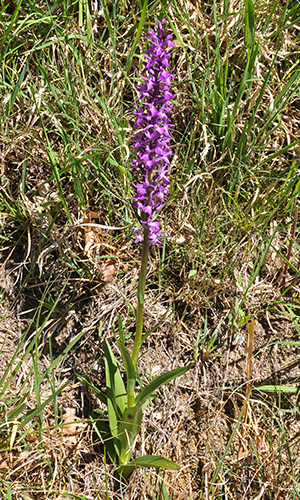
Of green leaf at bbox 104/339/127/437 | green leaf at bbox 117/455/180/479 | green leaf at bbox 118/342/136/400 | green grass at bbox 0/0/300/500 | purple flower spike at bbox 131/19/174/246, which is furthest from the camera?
green grass at bbox 0/0/300/500

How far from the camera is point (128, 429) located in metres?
2.43

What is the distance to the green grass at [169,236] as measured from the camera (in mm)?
2689

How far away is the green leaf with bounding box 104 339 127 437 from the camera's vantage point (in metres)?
2.47

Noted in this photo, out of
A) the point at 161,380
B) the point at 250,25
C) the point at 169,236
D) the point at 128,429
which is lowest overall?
the point at 128,429

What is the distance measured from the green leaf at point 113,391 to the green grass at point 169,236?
0.65ft

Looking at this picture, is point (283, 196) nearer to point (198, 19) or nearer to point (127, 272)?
point (127, 272)

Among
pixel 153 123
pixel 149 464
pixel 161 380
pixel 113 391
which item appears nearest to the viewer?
pixel 153 123

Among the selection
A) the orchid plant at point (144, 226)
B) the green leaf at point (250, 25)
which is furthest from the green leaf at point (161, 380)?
the green leaf at point (250, 25)

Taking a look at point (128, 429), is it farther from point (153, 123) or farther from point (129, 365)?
point (153, 123)

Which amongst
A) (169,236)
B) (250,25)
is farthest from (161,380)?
(250,25)

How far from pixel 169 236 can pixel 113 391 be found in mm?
954

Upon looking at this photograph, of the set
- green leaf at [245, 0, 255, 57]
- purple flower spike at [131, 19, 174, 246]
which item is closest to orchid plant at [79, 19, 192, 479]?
purple flower spike at [131, 19, 174, 246]

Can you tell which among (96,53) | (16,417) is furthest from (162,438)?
(96,53)

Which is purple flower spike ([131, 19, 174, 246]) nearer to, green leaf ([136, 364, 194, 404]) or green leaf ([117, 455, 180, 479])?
green leaf ([136, 364, 194, 404])
